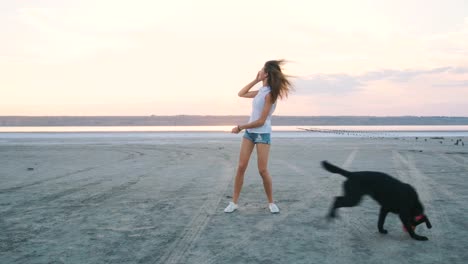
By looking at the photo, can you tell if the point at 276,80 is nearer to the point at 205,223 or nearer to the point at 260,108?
the point at 260,108

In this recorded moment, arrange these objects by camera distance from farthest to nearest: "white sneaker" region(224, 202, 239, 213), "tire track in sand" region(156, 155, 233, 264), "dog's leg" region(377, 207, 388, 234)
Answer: "white sneaker" region(224, 202, 239, 213) → "dog's leg" region(377, 207, 388, 234) → "tire track in sand" region(156, 155, 233, 264)

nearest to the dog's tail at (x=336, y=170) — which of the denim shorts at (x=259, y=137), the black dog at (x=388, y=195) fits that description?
the black dog at (x=388, y=195)

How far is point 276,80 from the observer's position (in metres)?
4.95

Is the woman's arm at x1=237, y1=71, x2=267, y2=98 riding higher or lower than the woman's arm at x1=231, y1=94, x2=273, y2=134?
higher

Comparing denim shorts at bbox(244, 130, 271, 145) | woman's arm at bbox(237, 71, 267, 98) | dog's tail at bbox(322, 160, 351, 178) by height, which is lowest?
dog's tail at bbox(322, 160, 351, 178)

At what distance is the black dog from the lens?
3.93 m

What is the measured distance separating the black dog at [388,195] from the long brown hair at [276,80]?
4.65 feet

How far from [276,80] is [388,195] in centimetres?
199

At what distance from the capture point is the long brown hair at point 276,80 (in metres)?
4.95

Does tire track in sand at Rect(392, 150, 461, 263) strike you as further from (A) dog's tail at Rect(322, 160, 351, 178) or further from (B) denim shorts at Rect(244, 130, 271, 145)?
(B) denim shorts at Rect(244, 130, 271, 145)

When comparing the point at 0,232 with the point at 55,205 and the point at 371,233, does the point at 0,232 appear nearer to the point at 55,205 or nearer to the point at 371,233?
the point at 55,205

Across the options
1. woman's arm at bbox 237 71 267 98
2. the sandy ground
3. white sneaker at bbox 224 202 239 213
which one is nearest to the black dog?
the sandy ground

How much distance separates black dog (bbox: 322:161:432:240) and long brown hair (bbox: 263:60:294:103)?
142 cm

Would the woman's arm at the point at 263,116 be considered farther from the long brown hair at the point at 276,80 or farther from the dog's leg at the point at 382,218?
the dog's leg at the point at 382,218
